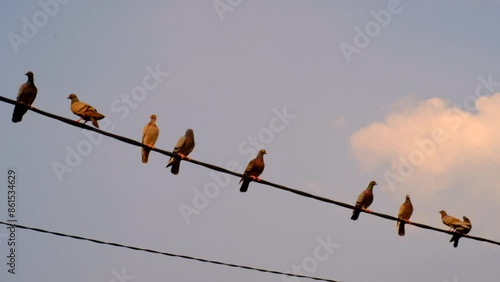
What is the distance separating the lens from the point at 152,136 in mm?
12953

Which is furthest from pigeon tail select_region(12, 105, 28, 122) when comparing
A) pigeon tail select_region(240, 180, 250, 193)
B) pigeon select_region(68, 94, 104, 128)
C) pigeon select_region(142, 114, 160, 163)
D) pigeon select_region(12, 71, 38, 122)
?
pigeon tail select_region(240, 180, 250, 193)

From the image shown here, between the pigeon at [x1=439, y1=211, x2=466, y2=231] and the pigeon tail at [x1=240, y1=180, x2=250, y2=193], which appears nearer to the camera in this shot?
the pigeon tail at [x1=240, y1=180, x2=250, y2=193]

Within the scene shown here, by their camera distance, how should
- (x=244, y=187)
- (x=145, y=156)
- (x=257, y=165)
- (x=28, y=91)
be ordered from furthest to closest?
(x=257, y=165) → (x=244, y=187) → (x=145, y=156) → (x=28, y=91)

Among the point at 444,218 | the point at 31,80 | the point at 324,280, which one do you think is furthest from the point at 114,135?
the point at 444,218

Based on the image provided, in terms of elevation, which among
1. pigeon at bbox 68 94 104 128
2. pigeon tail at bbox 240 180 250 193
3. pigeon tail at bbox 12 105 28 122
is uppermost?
pigeon at bbox 68 94 104 128

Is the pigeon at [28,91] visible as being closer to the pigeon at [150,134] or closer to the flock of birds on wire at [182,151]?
the flock of birds on wire at [182,151]

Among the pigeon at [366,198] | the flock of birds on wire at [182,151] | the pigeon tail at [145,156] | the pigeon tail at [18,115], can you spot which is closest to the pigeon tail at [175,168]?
the flock of birds on wire at [182,151]

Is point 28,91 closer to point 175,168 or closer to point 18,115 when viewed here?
point 18,115

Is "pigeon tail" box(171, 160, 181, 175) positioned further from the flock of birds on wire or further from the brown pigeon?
the brown pigeon

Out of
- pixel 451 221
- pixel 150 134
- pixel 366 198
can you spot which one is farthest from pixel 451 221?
pixel 150 134

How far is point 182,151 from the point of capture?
42.1 feet

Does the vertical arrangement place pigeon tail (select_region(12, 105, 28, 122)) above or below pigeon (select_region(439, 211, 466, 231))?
below

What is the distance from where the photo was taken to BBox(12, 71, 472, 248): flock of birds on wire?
1080 cm

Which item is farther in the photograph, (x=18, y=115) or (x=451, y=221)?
(x=451, y=221)
